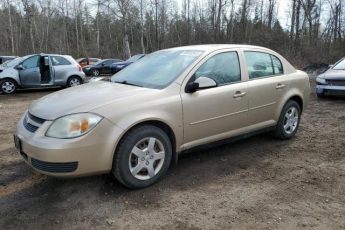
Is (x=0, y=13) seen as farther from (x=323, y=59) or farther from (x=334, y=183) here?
(x=334, y=183)

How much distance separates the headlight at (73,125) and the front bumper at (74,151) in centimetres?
5

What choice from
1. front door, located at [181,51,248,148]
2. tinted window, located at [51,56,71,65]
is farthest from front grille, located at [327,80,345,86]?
tinted window, located at [51,56,71,65]

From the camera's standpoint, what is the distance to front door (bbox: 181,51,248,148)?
430 centimetres

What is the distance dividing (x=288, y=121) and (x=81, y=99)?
3.41 meters

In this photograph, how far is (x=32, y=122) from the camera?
3.88 metres

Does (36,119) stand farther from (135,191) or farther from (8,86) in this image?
(8,86)

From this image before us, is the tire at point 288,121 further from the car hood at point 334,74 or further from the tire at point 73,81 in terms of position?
the tire at point 73,81

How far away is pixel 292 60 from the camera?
2881 centimetres

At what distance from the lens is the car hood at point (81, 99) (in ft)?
12.2

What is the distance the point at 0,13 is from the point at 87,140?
5263 cm

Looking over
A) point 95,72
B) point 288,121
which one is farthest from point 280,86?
point 95,72

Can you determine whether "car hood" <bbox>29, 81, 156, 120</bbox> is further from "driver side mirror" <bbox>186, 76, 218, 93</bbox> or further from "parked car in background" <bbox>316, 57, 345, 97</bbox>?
"parked car in background" <bbox>316, 57, 345, 97</bbox>

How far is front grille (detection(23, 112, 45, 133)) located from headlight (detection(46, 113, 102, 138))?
0.75 ft

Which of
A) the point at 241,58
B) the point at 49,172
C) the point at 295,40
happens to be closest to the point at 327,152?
the point at 241,58
